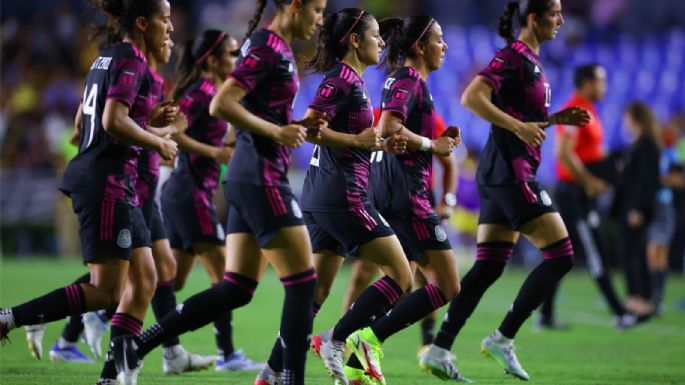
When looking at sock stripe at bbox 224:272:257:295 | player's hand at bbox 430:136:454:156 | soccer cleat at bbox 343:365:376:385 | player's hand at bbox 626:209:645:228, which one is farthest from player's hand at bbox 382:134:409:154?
player's hand at bbox 626:209:645:228

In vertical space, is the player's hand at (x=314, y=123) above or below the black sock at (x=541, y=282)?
above

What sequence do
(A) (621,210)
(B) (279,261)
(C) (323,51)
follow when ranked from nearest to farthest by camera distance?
(B) (279,261) < (C) (323,51) < (A) (621,210)

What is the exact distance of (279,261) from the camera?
5625 millimetres

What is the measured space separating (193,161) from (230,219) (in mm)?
2492

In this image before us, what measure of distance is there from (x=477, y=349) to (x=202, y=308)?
14.5ft

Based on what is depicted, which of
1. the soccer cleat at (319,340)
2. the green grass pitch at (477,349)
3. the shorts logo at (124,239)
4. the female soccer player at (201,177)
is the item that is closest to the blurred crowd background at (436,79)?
A: the green grass pitch at (477,349)

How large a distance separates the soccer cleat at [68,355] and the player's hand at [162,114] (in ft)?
8.13

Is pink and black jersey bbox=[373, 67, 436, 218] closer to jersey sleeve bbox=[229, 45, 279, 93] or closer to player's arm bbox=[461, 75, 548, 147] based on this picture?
player's arm bbox=[461, 75, 548, 147]

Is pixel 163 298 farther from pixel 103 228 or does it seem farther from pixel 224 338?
pixel 103 228

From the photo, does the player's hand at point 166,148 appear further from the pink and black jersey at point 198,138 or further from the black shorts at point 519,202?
the black shorts at point 519,202

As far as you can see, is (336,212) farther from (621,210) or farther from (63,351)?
(621,210)

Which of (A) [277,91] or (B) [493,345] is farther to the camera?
(B) [493,345]

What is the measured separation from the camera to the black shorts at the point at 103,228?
5898mm

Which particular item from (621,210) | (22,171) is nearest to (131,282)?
(621,210)
